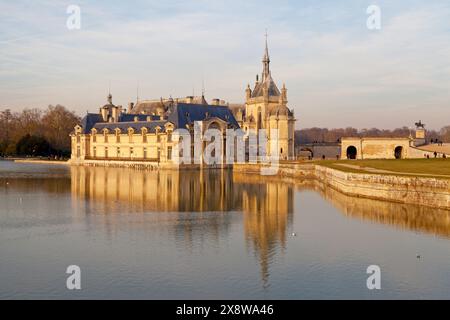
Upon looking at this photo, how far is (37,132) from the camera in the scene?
347 ft

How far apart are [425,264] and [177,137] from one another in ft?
163

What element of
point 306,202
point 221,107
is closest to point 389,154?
point 221,107

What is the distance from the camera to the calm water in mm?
15641

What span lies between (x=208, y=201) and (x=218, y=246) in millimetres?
13539

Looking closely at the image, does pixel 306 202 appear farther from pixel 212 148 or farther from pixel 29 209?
pixel 212 148

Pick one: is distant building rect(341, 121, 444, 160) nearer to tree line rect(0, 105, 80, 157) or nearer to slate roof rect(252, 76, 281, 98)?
slate roof rect(252, 76, 281, 98)

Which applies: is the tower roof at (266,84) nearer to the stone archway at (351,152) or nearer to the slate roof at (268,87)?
the slate roof at (268,87)

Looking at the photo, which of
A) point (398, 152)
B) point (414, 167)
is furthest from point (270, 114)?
point (414, 167)

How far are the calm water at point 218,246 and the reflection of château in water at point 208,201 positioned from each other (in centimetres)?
11

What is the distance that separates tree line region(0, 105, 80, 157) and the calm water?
62.7 meters

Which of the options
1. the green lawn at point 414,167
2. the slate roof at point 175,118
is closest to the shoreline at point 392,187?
the green lawn at point 414,167

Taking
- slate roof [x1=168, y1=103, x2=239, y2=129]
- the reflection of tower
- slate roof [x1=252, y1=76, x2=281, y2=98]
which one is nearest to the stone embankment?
the reflection of tower

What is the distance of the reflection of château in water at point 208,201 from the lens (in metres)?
23.5
